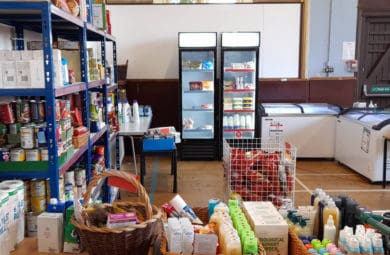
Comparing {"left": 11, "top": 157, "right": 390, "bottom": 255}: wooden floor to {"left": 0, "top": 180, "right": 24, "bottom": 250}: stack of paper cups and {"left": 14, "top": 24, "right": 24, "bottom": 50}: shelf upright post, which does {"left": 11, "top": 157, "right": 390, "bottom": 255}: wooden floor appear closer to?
{"left": 14, "top": 24, "right": 24, "bottom": 50}: shelf upright post

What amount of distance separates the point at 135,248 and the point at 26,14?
2000 mm

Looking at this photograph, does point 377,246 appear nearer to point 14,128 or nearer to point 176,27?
point 14,128

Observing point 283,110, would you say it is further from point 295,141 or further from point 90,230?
point 90,230

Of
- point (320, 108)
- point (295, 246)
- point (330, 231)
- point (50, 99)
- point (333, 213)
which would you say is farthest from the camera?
point (320, 108)

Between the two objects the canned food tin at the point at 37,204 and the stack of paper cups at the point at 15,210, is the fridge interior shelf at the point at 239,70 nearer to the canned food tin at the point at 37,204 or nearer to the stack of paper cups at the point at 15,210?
the canned food tin at the point at 37,204

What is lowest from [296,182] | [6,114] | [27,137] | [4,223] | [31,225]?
[296,182]

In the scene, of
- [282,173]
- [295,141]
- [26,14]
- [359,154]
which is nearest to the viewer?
[26,14]

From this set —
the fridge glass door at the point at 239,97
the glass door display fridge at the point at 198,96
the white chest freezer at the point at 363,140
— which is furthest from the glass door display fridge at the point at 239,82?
the white chest freezer at the point at 363,140

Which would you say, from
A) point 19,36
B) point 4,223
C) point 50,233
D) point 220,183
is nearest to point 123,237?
point 50,233

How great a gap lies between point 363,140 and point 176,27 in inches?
144

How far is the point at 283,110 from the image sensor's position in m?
6.57

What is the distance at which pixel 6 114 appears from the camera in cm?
236

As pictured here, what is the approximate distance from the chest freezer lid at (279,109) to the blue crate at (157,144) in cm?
211

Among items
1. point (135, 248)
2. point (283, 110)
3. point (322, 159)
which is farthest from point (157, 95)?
point (135, 248)
